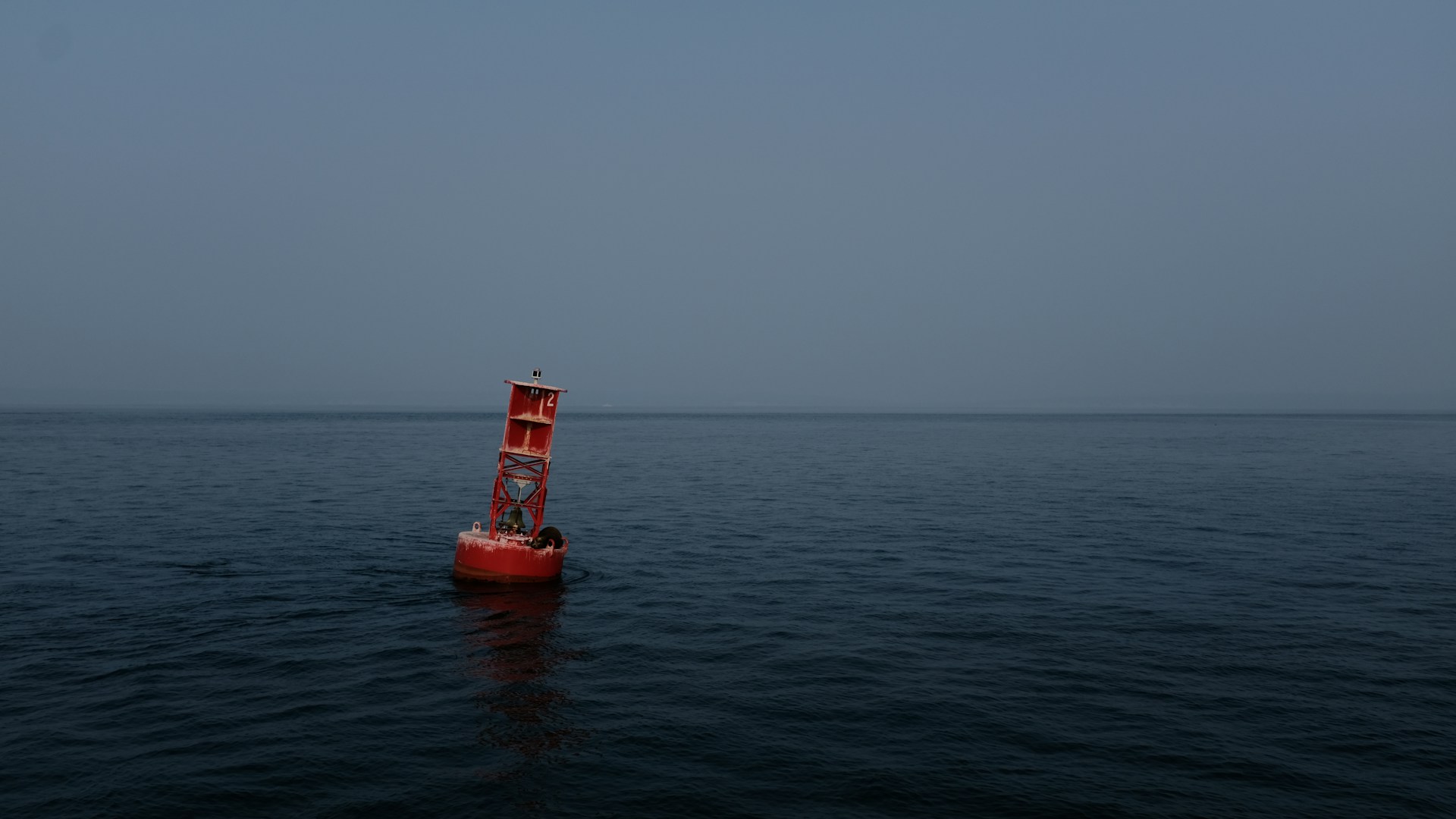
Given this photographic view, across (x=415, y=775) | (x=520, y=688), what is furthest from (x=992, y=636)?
(x=415, y=775)

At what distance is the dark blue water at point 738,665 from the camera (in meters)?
17.8

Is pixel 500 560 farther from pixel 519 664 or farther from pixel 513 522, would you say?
pixel 519 664

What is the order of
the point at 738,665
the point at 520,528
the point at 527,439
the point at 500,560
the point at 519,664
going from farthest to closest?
the point at 520,528, the point at 527,439, the point at 500,560, the point at 519,664, the point at 738,665

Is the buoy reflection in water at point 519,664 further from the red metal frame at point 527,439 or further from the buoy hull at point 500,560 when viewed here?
the red metal frame at point 527,439

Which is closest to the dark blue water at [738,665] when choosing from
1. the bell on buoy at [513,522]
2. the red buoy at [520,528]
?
the red buoy at [520,528]

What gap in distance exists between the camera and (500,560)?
35.4 m

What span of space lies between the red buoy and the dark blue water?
119cm

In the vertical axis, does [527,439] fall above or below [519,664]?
above

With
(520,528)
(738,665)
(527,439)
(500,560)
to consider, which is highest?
(527,439)

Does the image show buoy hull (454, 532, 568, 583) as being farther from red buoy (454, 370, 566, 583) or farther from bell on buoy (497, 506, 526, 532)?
bell on buoy (497, 506, 526, 532)

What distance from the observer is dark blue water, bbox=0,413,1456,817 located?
17844 mm

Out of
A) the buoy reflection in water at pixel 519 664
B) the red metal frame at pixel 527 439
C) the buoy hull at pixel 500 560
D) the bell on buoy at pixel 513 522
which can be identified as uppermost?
the red metal frame at pixel 527 439

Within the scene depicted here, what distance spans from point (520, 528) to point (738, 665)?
48.6ft

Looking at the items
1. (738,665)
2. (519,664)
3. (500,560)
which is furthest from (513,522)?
(738,665)
